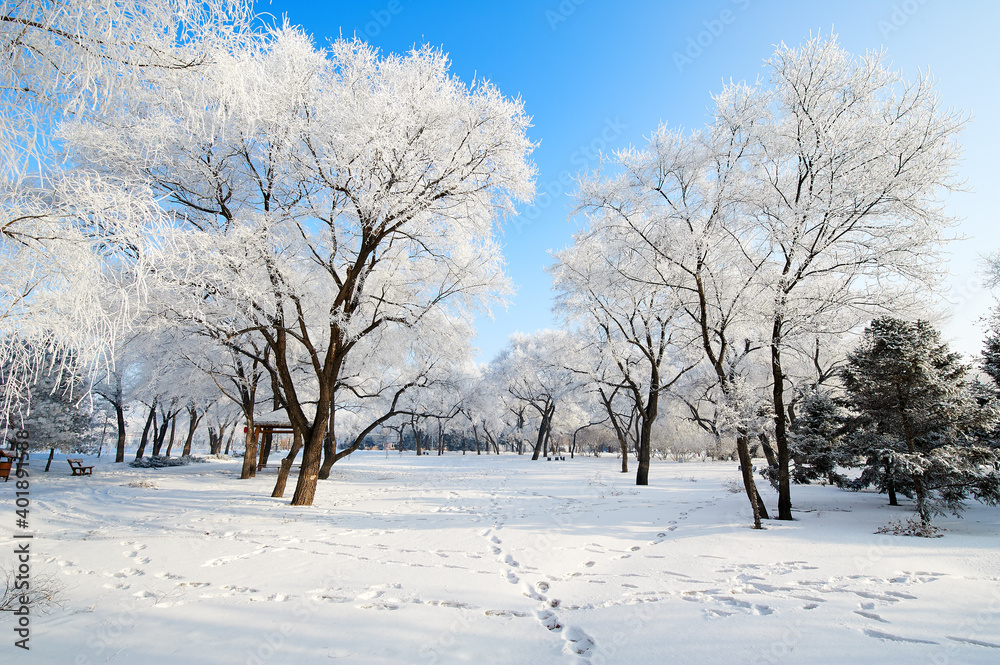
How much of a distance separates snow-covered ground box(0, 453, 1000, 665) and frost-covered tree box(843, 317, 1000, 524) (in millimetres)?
820

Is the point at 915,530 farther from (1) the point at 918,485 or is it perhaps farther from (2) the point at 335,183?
(2) the point at 335,183

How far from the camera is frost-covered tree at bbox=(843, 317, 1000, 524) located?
26.6ft

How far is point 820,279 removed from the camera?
34.4ft

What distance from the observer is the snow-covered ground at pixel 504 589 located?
3299 mm

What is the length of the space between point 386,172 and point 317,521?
7.37 metres

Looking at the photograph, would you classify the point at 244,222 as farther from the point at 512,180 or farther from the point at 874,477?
the point at 874,477

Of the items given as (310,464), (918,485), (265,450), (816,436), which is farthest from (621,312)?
(265,450)

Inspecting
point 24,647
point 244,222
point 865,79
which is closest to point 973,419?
point 865,79

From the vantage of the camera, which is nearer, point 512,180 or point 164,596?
point 164,596

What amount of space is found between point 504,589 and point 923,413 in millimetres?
8889

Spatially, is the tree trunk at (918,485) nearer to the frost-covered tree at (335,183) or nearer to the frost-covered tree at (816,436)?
the frost-covered tree at (816,436)

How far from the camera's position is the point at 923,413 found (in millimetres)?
8375

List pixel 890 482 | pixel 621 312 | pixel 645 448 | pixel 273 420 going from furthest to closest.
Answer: pixel 273 420, pixel 621 312, pixel 645 448, pixel 890 482

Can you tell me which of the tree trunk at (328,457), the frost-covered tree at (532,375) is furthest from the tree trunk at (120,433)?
the frost-covered tree at (532,375)
